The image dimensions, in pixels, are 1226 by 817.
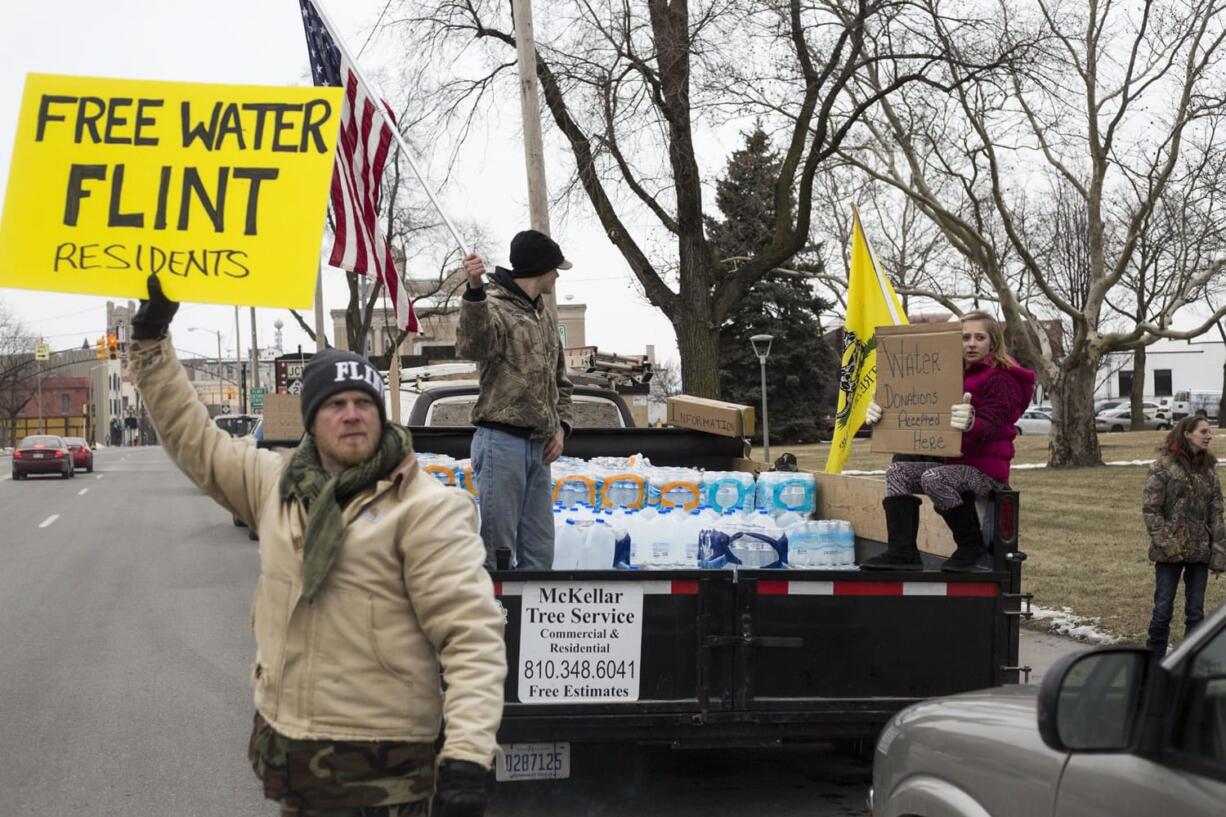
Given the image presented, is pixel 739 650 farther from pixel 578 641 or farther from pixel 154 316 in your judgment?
pixel 154 316

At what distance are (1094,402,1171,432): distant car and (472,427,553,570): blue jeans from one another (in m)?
64.6

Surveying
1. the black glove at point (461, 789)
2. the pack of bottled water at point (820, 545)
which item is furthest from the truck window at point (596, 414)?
the black glove at point (461, 789)

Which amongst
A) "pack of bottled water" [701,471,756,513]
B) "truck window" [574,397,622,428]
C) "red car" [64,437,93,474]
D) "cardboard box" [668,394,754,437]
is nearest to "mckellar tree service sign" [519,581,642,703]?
"pack of bottled water" [701,471,756,513]

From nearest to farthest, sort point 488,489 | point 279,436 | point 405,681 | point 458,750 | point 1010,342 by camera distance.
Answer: point 458,750
point 405,681
point 488,489
point 279,436
point 1010,342

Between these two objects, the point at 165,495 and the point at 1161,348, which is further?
the point at 1161,348

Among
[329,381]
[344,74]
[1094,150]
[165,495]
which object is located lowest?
[165,495]

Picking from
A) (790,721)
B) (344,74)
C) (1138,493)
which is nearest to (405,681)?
(790,721)

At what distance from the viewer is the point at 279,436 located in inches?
603

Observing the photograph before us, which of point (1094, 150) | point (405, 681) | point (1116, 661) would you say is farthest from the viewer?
point (1094, 150)

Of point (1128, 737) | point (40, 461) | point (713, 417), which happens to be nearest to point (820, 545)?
point (713, 417)

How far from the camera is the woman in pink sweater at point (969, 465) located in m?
6.12

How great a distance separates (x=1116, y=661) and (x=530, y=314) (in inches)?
157

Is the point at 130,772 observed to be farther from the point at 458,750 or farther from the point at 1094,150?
the point at 1094,150

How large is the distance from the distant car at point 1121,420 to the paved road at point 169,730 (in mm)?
57754
